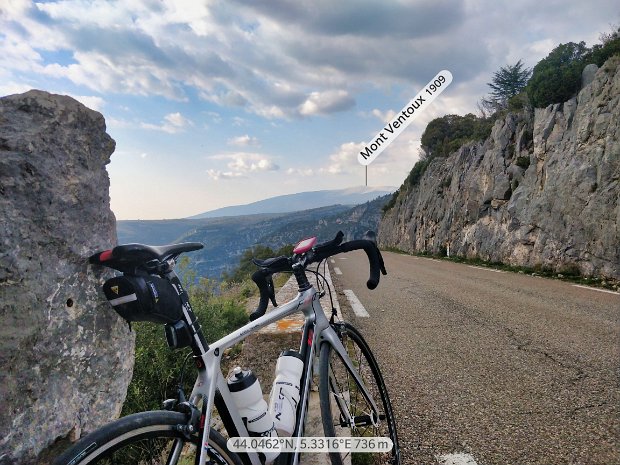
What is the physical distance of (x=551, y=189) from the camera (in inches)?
574

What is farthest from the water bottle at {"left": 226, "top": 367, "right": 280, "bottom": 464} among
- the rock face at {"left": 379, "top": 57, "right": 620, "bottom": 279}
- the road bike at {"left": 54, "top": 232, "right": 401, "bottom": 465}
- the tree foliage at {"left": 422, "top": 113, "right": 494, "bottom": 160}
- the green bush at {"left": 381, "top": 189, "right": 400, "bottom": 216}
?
the green bush at {"left": 381, "top": 189, "right": 400, "bottom": 216}

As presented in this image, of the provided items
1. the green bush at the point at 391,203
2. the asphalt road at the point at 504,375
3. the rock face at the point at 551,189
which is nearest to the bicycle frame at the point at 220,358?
the asphalt road at the point at 504,375

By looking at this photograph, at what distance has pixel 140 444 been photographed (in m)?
1.43

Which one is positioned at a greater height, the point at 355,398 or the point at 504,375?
the point at 355,398

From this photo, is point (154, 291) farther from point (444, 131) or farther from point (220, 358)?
point (444, 131)

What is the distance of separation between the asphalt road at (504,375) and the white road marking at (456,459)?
2 centimetres

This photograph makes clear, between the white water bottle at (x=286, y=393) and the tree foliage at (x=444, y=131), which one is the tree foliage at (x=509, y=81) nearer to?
the tree foliage at (x=444, y=131)

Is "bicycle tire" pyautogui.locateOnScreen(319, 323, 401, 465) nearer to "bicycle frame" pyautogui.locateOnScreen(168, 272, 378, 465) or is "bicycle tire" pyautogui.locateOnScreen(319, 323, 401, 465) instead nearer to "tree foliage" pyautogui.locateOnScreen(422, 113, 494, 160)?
"bicycle frame" pyautogui.locateOnScreen(168, 272, 378, 465)

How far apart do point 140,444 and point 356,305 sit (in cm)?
712

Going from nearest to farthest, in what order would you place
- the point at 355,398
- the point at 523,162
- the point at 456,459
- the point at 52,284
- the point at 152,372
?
the point at 52,284 < the point at 456,459 < the point at 355,398 < the point at 152,372 < the point at 523,162

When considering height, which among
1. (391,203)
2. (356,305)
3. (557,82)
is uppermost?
Answer: (557,82)

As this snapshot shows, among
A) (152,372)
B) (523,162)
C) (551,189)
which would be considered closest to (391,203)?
(523,162)

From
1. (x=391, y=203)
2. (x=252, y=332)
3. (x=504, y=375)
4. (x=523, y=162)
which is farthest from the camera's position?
(x=391, y=203)

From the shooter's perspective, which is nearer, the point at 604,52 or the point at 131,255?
the point at 131,255
